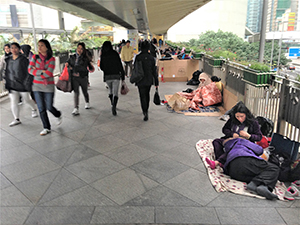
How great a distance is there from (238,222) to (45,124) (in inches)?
176

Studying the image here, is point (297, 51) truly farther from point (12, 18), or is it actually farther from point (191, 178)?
point (12, 18)

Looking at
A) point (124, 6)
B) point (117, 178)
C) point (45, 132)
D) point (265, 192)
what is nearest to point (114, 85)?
point (45, 132)

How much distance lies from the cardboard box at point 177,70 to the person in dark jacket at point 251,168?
8.81 meters

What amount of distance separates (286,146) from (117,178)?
2.58 m

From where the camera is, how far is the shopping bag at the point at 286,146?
384cm

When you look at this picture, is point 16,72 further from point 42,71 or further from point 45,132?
point 45,132

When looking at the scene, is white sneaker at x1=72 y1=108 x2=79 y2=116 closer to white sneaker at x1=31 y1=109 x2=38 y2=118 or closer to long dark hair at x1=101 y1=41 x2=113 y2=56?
white sneaker at x1=31 y1=109 x2=38 y2=118

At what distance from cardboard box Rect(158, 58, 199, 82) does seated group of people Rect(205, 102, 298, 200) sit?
8.47 metres

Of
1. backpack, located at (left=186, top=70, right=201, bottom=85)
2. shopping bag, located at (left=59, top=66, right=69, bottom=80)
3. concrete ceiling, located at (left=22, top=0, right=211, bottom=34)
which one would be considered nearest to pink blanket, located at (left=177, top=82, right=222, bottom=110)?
backpack, located at (left=186, top=70, right=201, bottom=85)

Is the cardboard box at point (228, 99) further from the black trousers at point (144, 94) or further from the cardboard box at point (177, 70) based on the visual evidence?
the cardboard box at point (177, 70)

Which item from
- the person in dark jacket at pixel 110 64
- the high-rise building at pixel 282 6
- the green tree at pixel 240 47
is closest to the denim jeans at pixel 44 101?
the person in dark jacket at pixel 110 64

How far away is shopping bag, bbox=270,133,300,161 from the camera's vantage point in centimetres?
384

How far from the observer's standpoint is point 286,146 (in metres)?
4.00

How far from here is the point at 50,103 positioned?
18.7 feet
